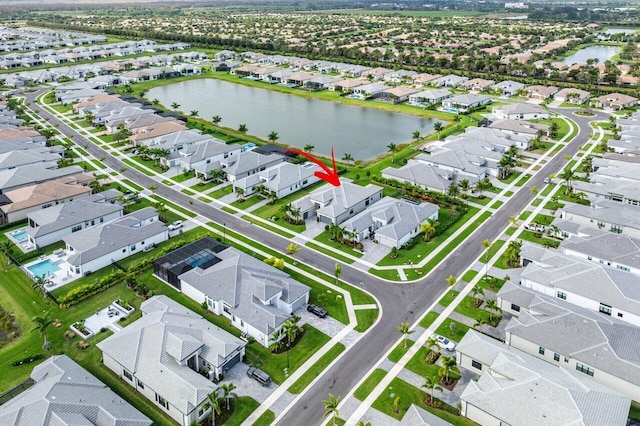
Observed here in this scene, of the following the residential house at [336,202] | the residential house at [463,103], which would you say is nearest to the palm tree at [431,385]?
the residential house at [336,202]

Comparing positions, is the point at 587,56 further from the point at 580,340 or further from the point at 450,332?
the point at 450,332

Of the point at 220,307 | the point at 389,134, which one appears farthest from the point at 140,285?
the point at 389,134

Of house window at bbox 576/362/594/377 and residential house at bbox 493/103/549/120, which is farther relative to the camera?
residential house at bbox 493/103/549/120

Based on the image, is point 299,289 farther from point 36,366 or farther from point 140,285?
point 36,366

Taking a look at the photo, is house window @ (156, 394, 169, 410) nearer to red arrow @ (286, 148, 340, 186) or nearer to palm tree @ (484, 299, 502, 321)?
palm tree @ (484, 299, 502, 321)

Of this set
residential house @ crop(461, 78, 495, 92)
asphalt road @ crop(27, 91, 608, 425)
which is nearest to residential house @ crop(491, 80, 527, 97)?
residential house @ crop(461, 78, 495, 92)

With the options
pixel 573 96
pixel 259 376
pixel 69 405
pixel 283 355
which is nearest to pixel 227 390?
pixel 259 376
